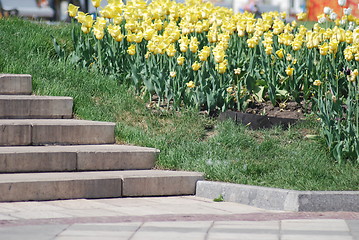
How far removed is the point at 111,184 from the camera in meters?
6.65

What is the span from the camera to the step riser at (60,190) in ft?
20.6

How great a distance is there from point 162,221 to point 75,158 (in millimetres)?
1690

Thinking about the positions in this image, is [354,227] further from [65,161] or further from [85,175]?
[65,161]

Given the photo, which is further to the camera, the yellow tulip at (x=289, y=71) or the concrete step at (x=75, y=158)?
the yellow tulip at (x=289, y=71)

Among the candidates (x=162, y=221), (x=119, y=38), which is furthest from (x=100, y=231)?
(x=119, y=38)

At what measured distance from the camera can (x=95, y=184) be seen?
6.57 meters

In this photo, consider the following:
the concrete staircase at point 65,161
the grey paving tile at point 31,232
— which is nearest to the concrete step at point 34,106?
the concrete staircase at point 65,161

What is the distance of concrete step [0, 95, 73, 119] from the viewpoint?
299 inches

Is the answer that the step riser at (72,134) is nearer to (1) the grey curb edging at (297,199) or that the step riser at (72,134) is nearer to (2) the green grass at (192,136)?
(2) the green grass at (192,136)

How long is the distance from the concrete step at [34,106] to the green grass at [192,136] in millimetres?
160

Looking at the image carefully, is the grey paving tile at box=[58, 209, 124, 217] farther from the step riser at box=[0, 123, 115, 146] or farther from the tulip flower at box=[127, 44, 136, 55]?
the tulip flower at box=[127, 44, 136, 55]

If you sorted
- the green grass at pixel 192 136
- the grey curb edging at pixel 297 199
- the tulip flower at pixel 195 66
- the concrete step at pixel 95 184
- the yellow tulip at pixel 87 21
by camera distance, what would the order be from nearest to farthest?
1. the grey curb edging at pixel 297 199
2. the concrete step at pixel 95 184
3. the green grass at pixel 192 136
4. the tulip flower at pixel 195 66
5. the yellow tulip at pixel 87 21

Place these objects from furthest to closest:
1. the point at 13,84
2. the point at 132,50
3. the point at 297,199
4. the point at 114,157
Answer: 1. the point at 132,50
2. the point at 13,84
3. the point at 114,157
4. the point at 297,199

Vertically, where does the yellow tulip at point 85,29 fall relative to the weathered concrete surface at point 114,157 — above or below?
above
